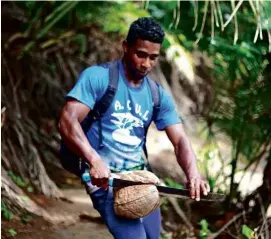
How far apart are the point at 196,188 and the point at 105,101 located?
684mm

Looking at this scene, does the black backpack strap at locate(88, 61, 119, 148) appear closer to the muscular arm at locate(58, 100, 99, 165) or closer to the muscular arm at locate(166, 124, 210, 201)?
the muscular arm at locate(58, 100, 99, 165)

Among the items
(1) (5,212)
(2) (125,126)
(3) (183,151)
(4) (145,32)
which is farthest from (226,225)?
(4) (145,32)

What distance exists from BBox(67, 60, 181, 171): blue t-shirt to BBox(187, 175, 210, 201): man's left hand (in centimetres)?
36

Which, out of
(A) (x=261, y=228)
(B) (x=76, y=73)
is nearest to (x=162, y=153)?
(B) (x=76, y=73)

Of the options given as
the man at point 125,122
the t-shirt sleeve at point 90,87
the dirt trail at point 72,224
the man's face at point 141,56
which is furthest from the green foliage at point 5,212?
the man's face at point 141,56

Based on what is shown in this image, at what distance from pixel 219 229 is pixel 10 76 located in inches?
115

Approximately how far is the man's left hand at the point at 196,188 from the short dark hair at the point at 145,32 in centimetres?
80

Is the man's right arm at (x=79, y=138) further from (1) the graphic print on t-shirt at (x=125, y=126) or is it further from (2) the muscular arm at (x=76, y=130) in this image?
(1) the graphic print on t-shirt at (x=125, y=126)

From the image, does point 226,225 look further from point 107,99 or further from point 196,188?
point 107,99

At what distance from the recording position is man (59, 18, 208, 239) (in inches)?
135

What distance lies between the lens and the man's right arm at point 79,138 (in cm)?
324

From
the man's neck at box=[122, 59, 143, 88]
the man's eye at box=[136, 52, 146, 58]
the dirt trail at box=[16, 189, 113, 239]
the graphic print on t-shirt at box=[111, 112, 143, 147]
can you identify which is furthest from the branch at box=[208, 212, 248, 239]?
the man's eye at box=[136, 52, 146, 58]

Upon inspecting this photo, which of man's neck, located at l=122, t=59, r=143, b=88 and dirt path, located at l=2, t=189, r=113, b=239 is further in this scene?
dirt path, located at l=2, t=189, r=113, b=239

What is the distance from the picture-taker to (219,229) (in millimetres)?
5820
